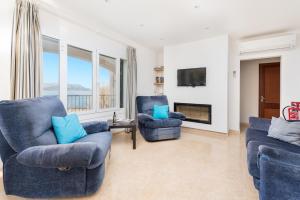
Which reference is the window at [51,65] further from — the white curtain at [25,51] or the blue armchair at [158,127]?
the blue armchair at [158,127]

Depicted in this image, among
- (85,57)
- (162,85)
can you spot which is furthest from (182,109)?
(85,57)

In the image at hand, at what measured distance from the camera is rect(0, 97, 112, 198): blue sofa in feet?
4.36

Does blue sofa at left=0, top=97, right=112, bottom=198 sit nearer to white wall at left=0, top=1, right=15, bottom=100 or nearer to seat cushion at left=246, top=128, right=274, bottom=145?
white wall at left=0, top=1, right=15, bottom=100

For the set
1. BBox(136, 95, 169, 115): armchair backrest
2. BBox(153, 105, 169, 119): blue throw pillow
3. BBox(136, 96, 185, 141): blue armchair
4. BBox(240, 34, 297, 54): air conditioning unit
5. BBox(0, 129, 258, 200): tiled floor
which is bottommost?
BBox(0, 129, 258, 200): tiled floor

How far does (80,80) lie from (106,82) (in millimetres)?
698

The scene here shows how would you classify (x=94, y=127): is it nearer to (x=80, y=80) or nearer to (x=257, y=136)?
(x=80, y=80)

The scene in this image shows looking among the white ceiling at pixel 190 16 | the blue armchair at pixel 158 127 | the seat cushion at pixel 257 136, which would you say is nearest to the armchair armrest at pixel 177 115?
the blue armchair at pixel 158 127

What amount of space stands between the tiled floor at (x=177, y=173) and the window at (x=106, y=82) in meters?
1.23

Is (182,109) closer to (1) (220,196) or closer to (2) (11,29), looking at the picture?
(1) (220,196)

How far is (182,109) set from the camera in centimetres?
468

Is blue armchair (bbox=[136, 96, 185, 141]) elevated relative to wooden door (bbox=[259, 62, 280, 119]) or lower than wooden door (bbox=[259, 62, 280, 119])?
lower

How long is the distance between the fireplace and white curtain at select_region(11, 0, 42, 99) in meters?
3.55

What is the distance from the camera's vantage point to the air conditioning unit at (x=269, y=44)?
11.2ft

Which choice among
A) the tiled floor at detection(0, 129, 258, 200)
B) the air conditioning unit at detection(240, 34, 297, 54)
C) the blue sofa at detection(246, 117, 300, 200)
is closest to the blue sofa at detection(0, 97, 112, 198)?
the tiled floor at detection(0, 129, 258, 200)
